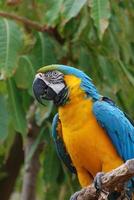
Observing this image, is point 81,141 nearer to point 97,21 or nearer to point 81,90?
point 81,90

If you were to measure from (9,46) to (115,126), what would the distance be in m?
0.64

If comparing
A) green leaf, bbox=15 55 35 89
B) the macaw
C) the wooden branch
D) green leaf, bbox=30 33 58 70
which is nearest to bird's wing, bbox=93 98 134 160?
the macaw

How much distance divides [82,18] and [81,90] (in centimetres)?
67

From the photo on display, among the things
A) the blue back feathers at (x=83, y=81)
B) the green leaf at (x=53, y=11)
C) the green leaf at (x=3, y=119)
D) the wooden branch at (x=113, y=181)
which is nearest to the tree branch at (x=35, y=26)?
the green leaf at (x=53, y=11)

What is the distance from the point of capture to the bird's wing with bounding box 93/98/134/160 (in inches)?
116

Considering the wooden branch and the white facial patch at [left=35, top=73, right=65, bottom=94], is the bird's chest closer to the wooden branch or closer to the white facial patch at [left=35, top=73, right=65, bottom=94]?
the white facial patch at [left=35, top=73, right=65, bottom=94]

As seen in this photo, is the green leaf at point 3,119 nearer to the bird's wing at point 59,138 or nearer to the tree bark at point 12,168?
the bird's wing at point 59,138

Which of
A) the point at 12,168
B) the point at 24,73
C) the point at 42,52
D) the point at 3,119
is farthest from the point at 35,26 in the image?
the point at 12,168

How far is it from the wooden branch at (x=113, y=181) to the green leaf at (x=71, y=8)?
833mm

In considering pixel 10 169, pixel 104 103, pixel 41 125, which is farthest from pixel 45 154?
pixel 104 103

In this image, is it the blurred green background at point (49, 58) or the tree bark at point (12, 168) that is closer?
the blurred green background at point (49, 58)

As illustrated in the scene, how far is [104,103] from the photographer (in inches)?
118

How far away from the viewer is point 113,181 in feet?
8.00

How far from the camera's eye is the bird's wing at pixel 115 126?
296cm
